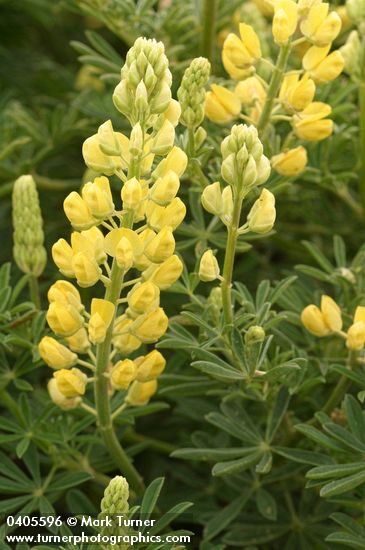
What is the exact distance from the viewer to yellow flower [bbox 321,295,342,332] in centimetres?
119

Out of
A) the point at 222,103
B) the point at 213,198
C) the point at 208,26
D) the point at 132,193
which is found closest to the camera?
the point at 132,193

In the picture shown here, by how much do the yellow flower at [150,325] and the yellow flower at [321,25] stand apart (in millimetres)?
441

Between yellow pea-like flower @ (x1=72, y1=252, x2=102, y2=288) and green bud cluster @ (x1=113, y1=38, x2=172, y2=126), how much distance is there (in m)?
0.16

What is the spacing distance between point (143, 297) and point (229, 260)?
0.11m

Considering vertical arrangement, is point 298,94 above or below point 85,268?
above

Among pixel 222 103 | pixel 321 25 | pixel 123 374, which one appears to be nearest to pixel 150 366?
pixel 123 374

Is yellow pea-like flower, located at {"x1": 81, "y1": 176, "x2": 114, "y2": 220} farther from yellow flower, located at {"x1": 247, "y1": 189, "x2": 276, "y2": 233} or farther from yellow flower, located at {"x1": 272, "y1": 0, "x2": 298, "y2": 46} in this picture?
yellow flower, located at {"x1": 272, "y1": 0, "x2": 298, "y2": 46}

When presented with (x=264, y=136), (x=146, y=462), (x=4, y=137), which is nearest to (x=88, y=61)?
(x=4, y=137)

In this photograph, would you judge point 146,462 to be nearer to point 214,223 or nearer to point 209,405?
point 209,405

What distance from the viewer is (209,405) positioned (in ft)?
4.57

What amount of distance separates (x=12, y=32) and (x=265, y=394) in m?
1.31

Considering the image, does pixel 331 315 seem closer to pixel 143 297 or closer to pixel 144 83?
pixel 143 297

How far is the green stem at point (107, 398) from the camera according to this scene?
1.00 meters

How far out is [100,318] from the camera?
99 cm
